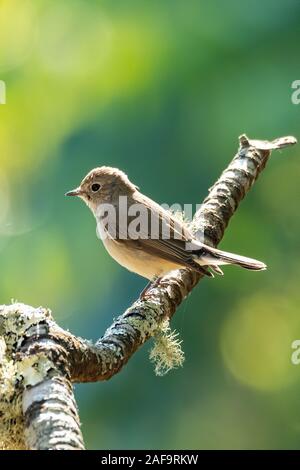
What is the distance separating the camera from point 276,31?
24.8 feet

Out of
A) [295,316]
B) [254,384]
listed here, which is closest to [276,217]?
[295,316]

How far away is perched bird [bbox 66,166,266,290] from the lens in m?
4.41

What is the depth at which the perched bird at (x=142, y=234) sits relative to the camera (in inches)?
174

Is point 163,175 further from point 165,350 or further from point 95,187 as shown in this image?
point 165,350

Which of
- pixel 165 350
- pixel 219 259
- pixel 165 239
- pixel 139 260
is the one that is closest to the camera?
pixel 165 350

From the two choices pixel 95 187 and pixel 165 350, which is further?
pixel 95 187

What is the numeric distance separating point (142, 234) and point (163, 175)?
2030mm

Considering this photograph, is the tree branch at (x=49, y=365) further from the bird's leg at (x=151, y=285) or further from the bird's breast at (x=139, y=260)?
the bird's breast at (x=139, y=260)

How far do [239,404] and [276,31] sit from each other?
338 cm

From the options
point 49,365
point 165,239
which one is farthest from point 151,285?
point 49,365

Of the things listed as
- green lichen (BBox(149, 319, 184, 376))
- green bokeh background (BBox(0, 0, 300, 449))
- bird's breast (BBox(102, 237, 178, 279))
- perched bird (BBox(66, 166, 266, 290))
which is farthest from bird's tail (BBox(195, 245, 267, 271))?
green bokeh background (BBox(0, 0, 300, 449))

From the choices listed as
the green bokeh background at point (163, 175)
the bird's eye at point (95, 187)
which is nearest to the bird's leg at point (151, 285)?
the bird's eye at point (95, 187)

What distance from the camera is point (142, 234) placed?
15.8 ft

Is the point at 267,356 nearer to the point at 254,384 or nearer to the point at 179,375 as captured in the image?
the point at 254,384
